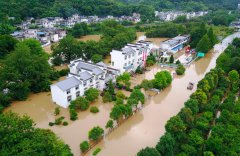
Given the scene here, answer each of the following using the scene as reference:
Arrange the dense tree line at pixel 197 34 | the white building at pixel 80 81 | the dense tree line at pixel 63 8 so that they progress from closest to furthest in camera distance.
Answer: the white building at pixel 80 81 < the dense tree line at pixel 197 34 < the dense tree line at pixel 63 8

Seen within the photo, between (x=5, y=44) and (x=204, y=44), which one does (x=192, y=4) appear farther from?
(x=5, y=44)

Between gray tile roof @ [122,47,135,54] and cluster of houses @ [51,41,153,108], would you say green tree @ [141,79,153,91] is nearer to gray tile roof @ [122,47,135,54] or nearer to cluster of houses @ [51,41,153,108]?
cluster of houses @ [51,41,153,108]

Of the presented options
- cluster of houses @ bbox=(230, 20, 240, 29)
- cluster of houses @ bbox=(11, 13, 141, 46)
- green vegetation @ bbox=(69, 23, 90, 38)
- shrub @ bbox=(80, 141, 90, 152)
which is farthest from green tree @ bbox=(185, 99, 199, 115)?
cluster of houses @ bbox=(230, 20, 240, 29)

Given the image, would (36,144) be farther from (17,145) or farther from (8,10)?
(8,10)

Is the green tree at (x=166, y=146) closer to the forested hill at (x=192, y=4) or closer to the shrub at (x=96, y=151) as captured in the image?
the shrub at (x=96, y=151)

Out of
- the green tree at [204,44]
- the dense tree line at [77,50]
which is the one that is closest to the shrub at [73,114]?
the dense tree line at [77,50]

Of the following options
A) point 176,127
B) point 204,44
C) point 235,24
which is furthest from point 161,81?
point 235,24
